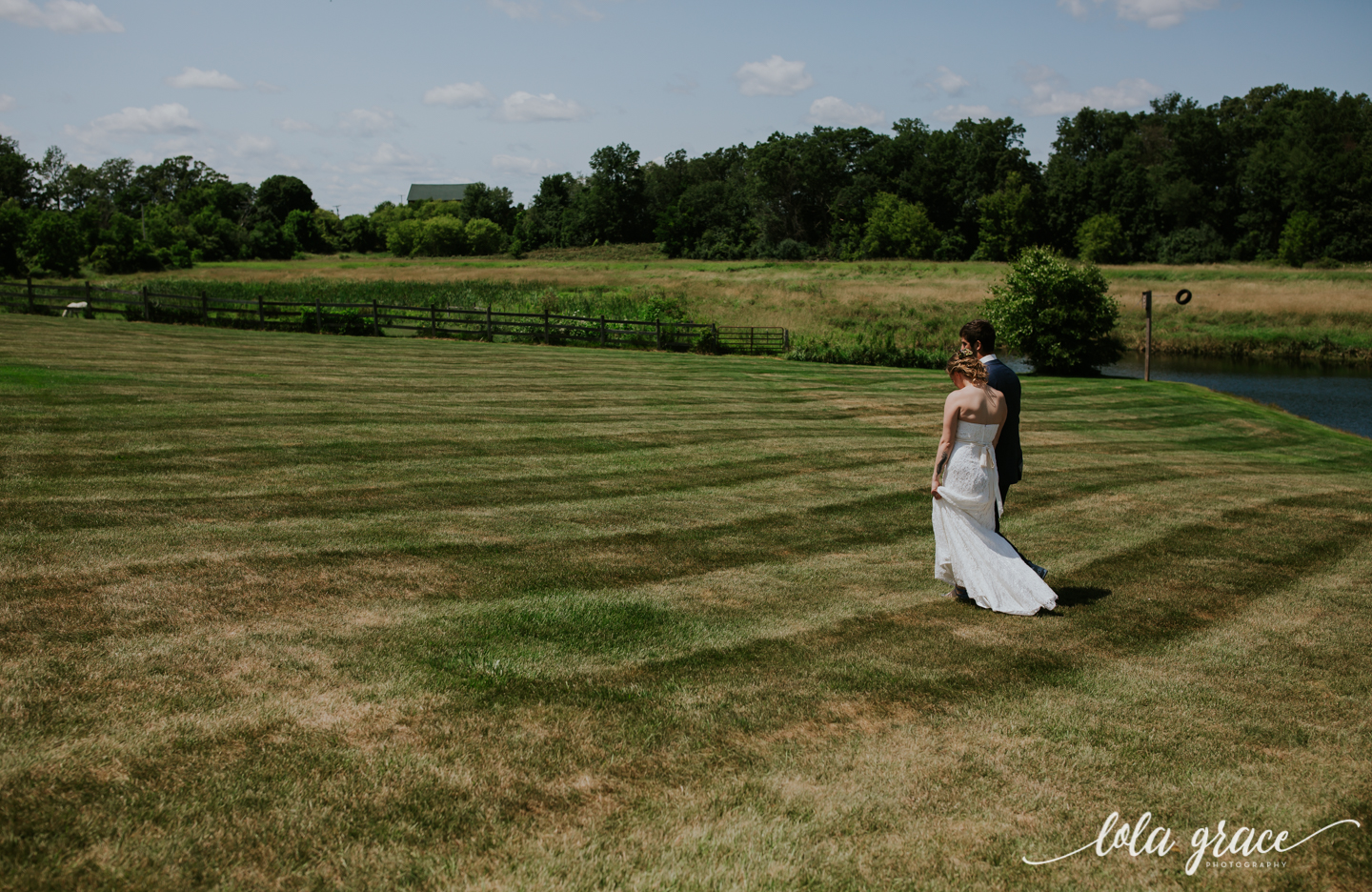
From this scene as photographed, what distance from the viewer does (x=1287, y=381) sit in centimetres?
4488

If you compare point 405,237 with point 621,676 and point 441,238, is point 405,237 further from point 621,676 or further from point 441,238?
point 621,676

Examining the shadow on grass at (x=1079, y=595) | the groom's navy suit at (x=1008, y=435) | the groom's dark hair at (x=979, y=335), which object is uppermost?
the groom's dark hair at (x=979, y=335)

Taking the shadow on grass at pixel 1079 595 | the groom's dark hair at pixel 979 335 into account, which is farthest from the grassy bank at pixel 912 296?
the groom's dark hair at pixel 979 335

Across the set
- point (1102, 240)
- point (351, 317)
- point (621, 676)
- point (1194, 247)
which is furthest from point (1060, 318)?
point (1194, 247)

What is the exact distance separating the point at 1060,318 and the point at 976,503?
4686 centimetres

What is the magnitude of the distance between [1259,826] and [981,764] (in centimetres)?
127

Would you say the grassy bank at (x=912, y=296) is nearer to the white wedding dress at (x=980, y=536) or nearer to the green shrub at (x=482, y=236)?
the white wedding dress at (x=980, y=536)

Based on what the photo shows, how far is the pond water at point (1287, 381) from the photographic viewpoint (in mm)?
35750

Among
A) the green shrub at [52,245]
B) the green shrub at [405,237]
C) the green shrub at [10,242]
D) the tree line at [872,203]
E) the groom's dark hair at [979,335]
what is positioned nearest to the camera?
the groom's dark hair at [979,335]

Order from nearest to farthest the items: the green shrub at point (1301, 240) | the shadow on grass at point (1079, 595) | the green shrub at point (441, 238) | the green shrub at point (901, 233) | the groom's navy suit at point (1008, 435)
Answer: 1. the groom's navy suit at point (1008, 435)
2. the shadow on grass at point (1079, 595)
3. the green shrub at point (1301, 240)
4. the green shrub at point (901, 233)
5. the green shrub at point (441, 238)

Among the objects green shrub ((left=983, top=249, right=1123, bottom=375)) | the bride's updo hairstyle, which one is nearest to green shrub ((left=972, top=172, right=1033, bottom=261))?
green shrub ((left=983, top=249, right=1123, bottom=375))

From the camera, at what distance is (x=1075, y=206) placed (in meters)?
110

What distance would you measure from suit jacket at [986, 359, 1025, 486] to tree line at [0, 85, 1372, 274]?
316 ft

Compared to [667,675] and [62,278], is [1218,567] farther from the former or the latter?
[62,278]
